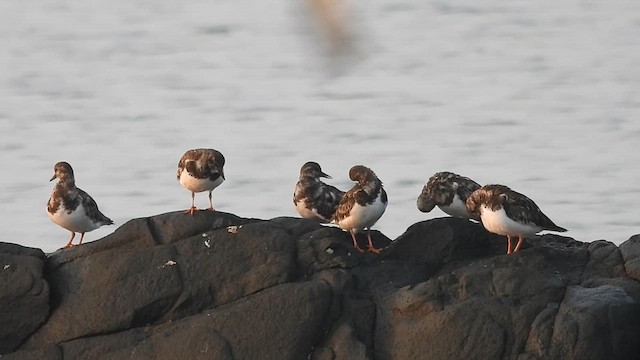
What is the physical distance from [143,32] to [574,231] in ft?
88.8

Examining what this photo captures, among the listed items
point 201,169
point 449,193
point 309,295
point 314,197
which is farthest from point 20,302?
point 449,193

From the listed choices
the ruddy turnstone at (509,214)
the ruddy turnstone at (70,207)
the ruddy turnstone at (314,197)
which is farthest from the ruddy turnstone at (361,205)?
the ruddy turnstone at (70,207)

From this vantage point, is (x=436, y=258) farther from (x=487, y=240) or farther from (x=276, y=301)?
(x=276, y=301)

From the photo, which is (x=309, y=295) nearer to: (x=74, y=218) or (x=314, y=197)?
(x=314, y=197)

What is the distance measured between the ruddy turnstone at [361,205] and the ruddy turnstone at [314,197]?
2.30 feet

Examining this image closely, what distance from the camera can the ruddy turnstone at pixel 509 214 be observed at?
16.0m

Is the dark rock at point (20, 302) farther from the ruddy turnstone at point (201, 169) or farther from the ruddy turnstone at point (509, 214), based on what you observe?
the ruddy turnstone at point (509, 214)

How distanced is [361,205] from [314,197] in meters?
1.31

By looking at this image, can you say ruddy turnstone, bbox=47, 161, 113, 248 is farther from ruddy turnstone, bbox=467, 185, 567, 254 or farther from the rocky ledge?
ruddy turnstone, bbox=467, 185, 567, 254

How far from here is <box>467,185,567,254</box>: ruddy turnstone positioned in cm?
1603

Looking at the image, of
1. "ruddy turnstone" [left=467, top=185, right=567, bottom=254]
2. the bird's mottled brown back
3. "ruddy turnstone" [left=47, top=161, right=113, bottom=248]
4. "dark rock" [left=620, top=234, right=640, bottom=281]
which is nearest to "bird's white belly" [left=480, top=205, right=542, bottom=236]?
"ruddy turnstone" [left=467, top=185, right=567, bottom=254]

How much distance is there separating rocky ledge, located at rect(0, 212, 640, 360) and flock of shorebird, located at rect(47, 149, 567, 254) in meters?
0.32

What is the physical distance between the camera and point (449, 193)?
58.1 feet

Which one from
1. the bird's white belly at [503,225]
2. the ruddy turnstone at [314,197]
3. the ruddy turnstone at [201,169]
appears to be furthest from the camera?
the ruddy turnstone at [314,197]
